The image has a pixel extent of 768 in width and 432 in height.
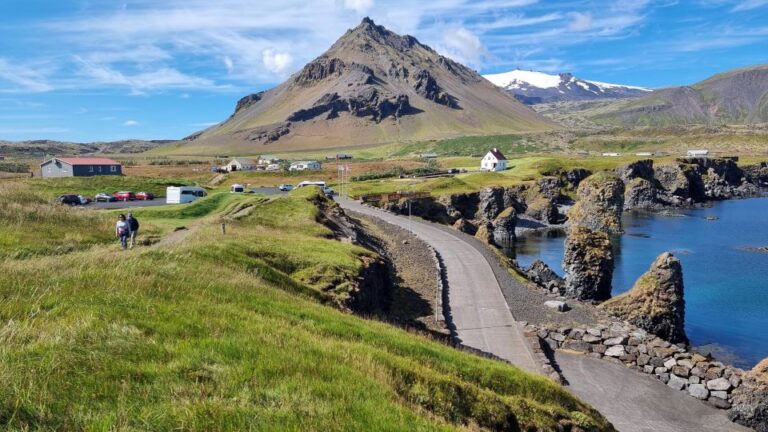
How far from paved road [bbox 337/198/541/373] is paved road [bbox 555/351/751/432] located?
317 cm

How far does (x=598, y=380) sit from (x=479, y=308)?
9.82m

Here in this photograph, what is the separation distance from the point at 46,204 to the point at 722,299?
5757 centimetres

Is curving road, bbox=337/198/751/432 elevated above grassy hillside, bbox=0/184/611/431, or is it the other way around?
grassy hillside, bbox=0/184/611/431

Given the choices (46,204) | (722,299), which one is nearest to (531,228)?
(722,299)

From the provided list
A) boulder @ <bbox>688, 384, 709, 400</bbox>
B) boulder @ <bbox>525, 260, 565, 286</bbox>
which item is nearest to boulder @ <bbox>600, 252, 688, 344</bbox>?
boulder @ <bbox>688, 384, 709, 400</bbox>

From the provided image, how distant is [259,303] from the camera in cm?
1542

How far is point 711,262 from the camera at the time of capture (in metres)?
66.9

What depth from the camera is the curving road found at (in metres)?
25.8

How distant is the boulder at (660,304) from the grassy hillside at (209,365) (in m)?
25.6

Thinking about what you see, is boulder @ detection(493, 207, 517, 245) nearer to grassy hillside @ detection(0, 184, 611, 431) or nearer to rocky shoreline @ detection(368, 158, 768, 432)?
rocky shoreline @ detection(368, 158, 768, 432)

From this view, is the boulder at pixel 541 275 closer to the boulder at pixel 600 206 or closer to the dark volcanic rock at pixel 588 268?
the dark volcanic rock at pixel 588 268

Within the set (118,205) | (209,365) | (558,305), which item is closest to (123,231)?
(209,365)

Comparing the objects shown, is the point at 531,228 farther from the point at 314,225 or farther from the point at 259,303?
the point at 259,303

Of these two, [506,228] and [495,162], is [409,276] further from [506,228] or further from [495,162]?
[495,162]
